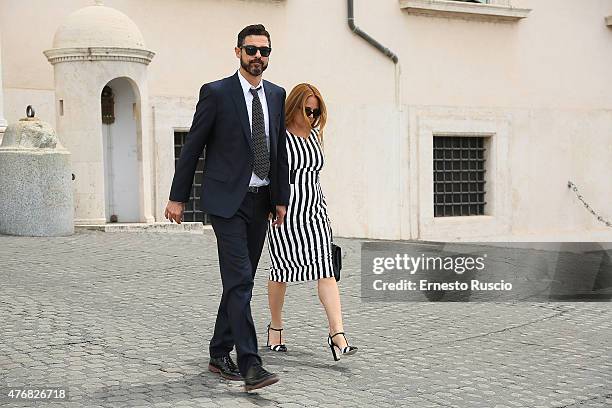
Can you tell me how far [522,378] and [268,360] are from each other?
1444 millimetres

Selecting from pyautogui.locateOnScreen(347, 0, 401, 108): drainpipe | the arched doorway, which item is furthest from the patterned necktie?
pyautogui.locateOnScreen(347, 0, 401, 108): drainpipe

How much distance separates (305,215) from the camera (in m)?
6.25

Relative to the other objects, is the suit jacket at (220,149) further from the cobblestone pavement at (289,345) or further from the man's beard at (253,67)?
the cobblestone pavement at (289,345)

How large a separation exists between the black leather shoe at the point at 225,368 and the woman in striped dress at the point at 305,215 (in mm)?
799

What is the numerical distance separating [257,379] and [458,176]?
42.8 feet

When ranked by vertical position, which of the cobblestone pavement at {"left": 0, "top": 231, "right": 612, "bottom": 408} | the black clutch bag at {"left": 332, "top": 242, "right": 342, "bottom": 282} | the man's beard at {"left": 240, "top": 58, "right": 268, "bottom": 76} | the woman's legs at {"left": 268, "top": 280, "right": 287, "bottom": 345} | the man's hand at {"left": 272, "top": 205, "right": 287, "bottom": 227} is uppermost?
the man's beard at {"left": 240, "top": 58, "right": 268, "bottom": 76}

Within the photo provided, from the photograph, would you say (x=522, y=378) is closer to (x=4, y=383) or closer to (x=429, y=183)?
(x=4, y=383)

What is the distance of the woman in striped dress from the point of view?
6.18m

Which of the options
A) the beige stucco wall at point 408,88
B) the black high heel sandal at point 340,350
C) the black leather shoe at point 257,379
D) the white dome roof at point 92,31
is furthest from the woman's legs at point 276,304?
the beige stucco wall at point 408,88

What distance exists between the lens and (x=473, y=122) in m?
17.7

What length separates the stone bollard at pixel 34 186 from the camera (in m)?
11.4

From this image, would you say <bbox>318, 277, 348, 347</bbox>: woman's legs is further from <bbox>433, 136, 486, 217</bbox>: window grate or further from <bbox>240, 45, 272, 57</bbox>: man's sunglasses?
<bbox>433, 136, 486, 217</bbox>: window grate

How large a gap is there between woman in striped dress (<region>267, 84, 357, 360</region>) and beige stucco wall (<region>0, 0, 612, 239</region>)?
7816 millimetres

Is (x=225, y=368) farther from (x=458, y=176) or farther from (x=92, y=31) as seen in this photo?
(x=458, y=176)
